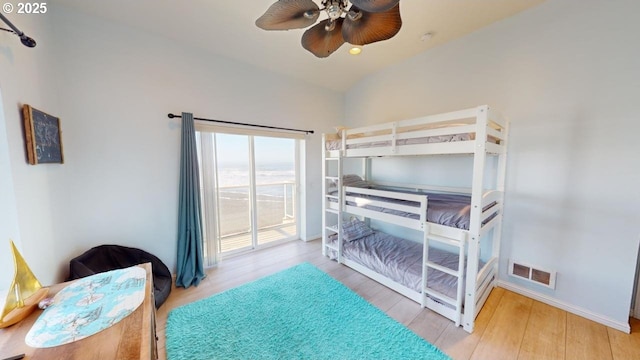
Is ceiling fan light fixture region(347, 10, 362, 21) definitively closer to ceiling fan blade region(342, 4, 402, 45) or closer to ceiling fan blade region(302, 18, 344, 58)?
ceiling fan blade region(342, 4, 402, 45)

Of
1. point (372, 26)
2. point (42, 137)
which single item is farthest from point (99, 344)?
point (372, 26)

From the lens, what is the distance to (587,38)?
1.84 meters

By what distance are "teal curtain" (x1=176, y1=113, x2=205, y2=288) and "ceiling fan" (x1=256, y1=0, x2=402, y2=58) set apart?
169 centimetres

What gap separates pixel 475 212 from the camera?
5.73ft

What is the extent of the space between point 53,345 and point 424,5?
327cm

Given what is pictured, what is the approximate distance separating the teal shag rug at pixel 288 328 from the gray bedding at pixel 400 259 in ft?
1.53

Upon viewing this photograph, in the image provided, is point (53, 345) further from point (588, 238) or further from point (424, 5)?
point (588, 238)

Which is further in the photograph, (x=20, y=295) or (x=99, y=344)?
(x=20, y=295)

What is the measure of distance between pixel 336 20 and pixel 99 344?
6.61 ft

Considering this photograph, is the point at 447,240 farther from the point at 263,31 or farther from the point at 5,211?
the point at 5,211

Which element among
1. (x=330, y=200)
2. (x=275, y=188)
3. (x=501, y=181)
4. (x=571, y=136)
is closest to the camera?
(x=571, y=136)

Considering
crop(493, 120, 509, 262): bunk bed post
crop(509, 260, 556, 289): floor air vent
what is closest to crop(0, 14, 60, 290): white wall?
crop(493, 120, 509, 262): bunk bed post

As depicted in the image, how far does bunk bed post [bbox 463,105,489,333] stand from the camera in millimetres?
1649

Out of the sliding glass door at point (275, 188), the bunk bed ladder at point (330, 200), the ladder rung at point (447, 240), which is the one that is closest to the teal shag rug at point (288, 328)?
the bunk bed ladder at point (330, 200)
